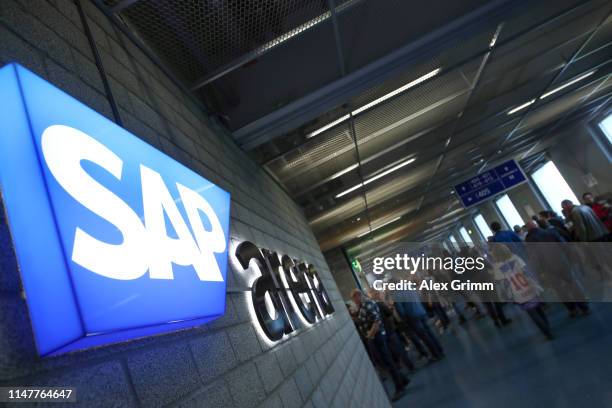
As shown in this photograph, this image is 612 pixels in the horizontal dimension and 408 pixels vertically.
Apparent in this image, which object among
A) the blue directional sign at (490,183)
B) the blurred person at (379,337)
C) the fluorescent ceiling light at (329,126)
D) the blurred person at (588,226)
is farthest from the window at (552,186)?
the fluorescent ceiling light at (329,126)

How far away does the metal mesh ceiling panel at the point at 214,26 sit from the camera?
224 cm

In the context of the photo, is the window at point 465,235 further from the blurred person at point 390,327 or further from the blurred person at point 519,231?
the blurred person at point 390,327

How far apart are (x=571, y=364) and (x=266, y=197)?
126 inches

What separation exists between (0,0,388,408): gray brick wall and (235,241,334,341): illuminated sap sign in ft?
0.31

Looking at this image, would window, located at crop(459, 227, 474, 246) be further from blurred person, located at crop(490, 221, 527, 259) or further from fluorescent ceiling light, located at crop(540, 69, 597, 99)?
blurred person, located at crop(490, 221, 527, 259)

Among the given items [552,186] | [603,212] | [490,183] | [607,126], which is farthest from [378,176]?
[552,186]

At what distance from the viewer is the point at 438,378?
17.4 feet

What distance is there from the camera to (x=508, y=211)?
58.9 feet

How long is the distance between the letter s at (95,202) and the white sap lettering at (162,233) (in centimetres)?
6

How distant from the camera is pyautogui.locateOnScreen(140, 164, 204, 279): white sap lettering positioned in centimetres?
108

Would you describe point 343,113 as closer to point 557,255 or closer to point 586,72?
point 557,255

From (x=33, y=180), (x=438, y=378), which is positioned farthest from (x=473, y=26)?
(x=438, y=378)

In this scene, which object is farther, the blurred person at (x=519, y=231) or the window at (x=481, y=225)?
the window at (x=481, y=225)

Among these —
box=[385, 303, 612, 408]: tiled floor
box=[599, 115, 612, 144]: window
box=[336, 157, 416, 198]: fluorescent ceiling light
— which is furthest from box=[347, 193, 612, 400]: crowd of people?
box=[599, 115, 612, 144]: window
